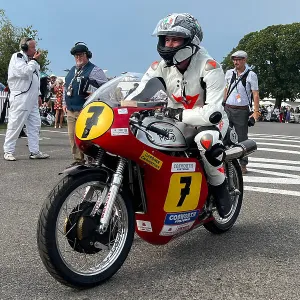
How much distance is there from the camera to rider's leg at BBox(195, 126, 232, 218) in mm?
3414

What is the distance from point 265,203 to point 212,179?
2.13m

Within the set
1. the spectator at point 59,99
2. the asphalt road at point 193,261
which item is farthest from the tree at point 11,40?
the asphalt road at point 193,261

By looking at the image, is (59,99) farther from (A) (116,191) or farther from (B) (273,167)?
(A) (116,191)

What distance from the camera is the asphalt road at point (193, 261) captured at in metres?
3.08

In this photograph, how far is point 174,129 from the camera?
3486 mm

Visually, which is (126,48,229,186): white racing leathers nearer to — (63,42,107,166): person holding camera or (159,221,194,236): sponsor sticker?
(159,221,194,236): sponsor sticker

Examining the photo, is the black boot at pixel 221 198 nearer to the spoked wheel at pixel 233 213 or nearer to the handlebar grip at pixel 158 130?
the spoked wheel at pixel 233 213

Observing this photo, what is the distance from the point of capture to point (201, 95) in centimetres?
383

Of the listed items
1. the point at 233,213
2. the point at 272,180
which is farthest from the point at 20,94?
the point at 233,213

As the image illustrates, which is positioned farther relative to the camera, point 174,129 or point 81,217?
point 174,129

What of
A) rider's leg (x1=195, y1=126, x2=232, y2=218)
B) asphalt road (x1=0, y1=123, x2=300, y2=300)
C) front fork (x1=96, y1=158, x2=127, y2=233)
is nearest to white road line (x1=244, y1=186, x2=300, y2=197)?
asphalt road (x1=0, y1=123, x2=300, y2=300)

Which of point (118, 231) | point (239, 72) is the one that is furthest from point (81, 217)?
point (239, 72)

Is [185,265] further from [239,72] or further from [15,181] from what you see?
[239,72]

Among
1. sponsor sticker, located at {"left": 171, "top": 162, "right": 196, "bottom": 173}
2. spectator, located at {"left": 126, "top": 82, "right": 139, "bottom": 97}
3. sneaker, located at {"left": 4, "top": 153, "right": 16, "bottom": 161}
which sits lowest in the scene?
sneaker, located at {"left": 4, "top": 153, "right": 16, "bottom": 161}
